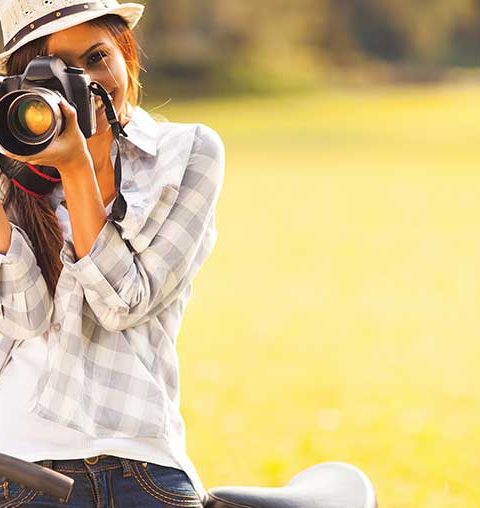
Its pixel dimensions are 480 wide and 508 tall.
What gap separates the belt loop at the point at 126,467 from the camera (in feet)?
8.41

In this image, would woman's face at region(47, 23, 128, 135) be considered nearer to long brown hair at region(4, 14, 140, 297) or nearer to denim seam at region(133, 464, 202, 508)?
long brown hair at region(4, 14, 140, 297)

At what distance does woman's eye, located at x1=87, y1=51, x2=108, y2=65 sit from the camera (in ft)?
8.52

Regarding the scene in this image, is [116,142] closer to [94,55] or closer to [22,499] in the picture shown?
[94,55]

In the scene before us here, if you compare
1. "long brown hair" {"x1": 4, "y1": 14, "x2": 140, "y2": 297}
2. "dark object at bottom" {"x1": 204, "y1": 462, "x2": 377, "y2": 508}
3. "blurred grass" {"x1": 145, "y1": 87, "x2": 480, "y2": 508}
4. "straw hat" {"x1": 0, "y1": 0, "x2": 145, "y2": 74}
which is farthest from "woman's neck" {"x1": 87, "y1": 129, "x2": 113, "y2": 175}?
"blurred grass" {"x1": 145, "y1": 87, "x2": 480, "y2": 508}

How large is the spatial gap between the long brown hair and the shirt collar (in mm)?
73

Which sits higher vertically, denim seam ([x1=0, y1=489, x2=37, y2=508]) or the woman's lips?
the woman's lips

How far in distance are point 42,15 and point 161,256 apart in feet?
1.60

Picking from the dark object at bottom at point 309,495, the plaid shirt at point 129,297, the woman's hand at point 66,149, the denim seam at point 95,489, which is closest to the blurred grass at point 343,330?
the dark object at bottom at point 309,495

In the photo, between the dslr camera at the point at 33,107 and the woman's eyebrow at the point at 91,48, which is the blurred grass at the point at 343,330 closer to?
the woman's eyebrow at the point at 91,48

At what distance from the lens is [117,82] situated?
2592mm

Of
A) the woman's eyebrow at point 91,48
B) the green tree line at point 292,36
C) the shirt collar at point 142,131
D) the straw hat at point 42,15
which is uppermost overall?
the straw hat at point 42,15

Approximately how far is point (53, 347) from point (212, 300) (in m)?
8.78

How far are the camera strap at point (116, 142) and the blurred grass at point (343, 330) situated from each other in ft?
12.1

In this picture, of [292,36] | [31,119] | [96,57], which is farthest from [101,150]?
[292,36]
